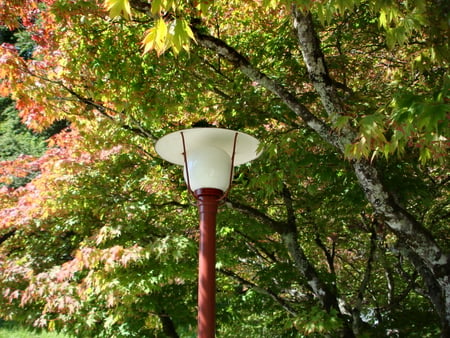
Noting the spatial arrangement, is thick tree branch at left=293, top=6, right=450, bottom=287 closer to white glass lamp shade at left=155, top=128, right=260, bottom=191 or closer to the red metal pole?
white glass lamp shade at left=155, top=128, right=260, bottom=191

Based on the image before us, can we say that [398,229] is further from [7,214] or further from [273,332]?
[7,214]

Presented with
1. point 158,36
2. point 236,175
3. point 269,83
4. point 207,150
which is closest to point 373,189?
point 269,83

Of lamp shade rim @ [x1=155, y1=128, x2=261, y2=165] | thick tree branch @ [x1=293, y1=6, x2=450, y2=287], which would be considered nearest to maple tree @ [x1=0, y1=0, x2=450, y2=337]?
thick tree branch @ [x1=293, y1=6, x2=450, y2=287]

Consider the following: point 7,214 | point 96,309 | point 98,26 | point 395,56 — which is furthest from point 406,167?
point 7,214

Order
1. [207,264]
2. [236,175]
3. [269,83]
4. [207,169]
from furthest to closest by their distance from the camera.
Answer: [236,175], [269,83], [207,169], [207,264]

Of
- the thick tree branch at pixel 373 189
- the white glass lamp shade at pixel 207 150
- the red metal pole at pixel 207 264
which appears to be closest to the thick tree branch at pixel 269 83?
the thick tree branch at pixel 373 189

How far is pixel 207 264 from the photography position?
198cm

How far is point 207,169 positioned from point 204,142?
0.52 feet

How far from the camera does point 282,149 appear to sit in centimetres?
416

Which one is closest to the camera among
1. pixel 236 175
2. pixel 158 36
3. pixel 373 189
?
pixel 158 36

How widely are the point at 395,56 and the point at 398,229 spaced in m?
2.67

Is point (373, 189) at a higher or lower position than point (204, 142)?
higher

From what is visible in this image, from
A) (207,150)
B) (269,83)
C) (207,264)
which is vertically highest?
(269,83)

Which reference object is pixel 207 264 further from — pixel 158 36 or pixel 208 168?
pixel 158 36
